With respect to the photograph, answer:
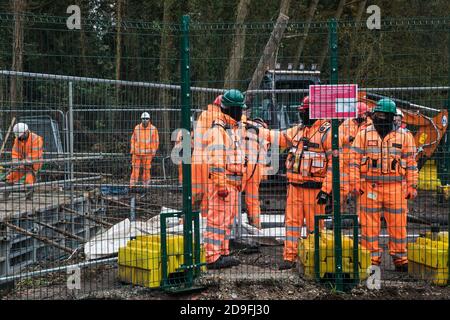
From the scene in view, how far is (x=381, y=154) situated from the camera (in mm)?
6941

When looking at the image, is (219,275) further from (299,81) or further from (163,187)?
(299,81)

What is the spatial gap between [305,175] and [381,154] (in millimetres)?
966

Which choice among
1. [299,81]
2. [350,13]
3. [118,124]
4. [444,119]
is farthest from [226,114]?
[350,13]

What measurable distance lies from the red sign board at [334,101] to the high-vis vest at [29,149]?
4025 millimetres

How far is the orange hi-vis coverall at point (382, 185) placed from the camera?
272 inches

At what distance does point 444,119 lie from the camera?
11641mm

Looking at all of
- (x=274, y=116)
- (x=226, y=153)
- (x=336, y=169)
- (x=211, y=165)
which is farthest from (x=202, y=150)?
(x=274, y=116)

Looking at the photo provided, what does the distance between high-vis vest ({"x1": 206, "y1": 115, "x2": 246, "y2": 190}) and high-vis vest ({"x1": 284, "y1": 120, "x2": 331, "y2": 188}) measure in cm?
66

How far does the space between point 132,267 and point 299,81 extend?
6.34m

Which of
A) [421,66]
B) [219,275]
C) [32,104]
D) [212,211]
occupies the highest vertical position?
[421,66]

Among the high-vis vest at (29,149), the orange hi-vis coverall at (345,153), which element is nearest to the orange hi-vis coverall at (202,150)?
the orange hi-vis coverall at (345,153)

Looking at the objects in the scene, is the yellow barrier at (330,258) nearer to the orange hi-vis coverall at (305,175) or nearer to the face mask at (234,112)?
the orange hi-vis coverall at (305,175)

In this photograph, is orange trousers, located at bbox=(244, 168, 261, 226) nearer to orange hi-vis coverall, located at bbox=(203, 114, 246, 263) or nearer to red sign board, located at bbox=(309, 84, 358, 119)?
orange hi-vis coverall, located at bbox=(203, 114, 246, 263)

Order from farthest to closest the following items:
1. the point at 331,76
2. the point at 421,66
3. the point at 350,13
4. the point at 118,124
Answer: the point at 350,13
the point at 421,66
the point at 118,124
the point at 331,76
